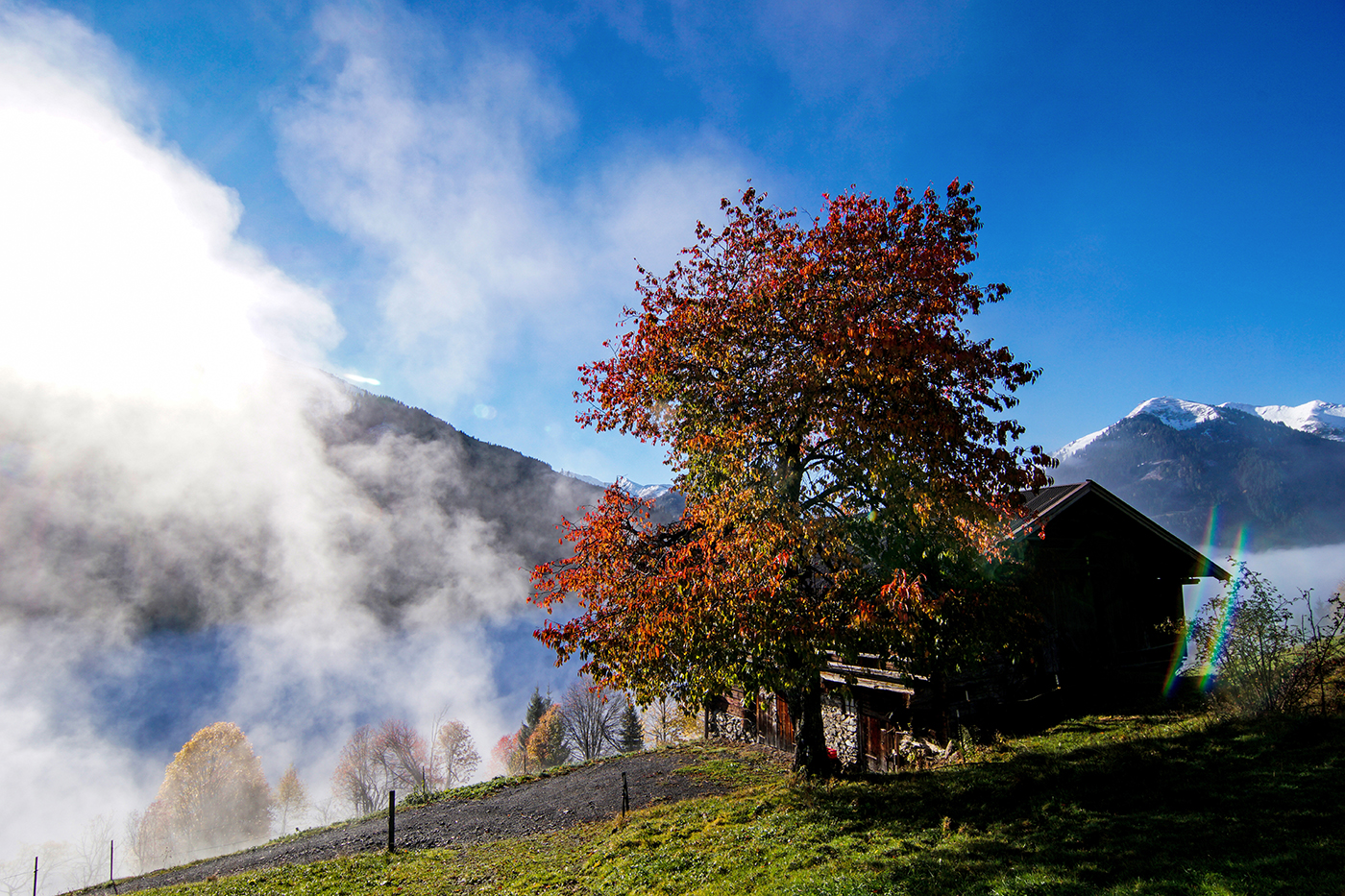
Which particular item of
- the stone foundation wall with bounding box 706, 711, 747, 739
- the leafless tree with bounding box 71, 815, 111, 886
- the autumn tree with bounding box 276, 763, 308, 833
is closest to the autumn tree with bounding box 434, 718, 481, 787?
the autumn tree with bounding box 276, 763, 308, 833

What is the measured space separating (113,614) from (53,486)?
45077 millimetres

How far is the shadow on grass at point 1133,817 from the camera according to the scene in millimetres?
6129

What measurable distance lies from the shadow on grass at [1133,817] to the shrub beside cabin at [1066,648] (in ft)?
13.2

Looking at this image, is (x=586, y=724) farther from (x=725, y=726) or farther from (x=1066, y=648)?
(x=1066, y=648)

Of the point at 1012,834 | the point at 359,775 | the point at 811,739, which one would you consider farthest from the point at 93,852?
the point at 1012,834

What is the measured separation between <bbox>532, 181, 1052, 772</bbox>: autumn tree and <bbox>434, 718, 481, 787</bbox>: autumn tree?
110 metres

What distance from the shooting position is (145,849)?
83.1 m

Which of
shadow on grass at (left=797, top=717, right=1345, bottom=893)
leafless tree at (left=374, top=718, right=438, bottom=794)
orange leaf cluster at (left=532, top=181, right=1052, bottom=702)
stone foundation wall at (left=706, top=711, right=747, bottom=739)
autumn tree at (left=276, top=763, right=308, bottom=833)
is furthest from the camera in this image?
autumn tree at (left=276, top=763, right=308, bottom=833)

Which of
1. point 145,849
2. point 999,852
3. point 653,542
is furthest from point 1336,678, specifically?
point 145,849

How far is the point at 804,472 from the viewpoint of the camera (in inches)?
518

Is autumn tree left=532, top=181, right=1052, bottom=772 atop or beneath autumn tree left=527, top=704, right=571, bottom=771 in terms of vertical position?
atop

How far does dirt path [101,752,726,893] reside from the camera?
17031mm

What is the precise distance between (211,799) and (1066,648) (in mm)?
108549

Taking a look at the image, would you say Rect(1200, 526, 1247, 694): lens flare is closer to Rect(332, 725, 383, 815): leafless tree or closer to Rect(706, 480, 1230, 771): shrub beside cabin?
Rect(706, 480, 1230, 771): shrub beside cabin
